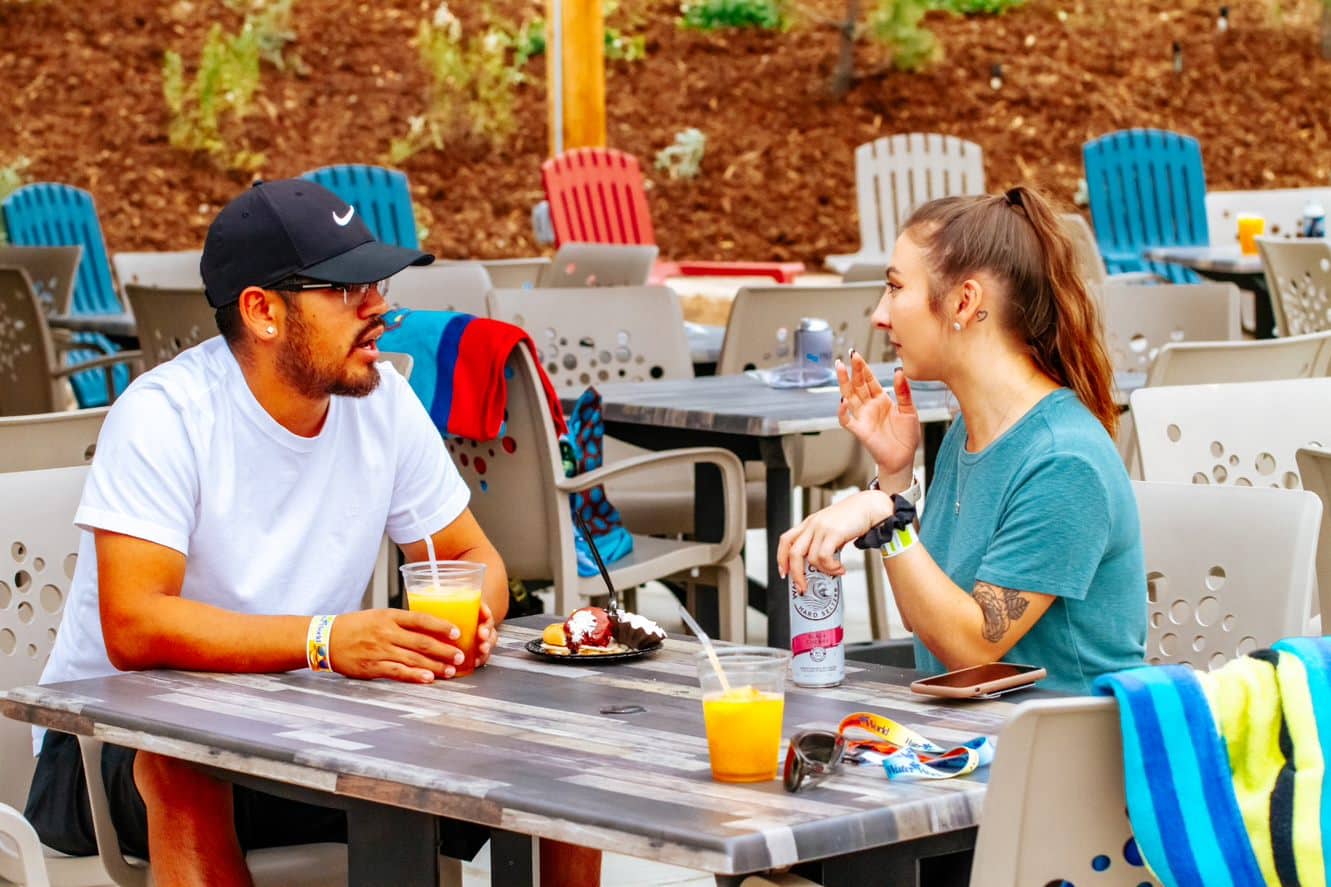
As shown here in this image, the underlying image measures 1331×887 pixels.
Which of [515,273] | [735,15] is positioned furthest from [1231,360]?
[735,15]

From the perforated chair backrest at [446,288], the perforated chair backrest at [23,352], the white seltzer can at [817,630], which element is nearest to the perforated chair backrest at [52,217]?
the perforated chair backrest at [23,352]

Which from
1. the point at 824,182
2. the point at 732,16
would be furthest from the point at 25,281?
the point at 732,16

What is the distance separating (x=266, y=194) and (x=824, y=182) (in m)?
12.3

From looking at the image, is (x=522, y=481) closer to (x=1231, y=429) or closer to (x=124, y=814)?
(x=1231, y=429)

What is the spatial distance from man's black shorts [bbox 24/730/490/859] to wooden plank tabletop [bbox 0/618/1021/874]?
0.18 m

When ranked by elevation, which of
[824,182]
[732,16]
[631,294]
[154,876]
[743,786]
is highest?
[732,16]

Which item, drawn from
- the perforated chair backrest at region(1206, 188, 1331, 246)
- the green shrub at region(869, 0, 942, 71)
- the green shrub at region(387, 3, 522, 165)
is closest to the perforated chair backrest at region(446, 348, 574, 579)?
the perforated chair backrest at region(1206, 188, 1331, 246)

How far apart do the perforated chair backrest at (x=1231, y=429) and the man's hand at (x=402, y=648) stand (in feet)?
4.63

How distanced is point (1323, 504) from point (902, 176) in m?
8.16

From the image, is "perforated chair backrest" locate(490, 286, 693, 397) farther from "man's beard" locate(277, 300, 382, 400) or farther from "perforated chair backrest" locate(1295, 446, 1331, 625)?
"perforated chair backrest" locate(1295, 446, 1331, 625)

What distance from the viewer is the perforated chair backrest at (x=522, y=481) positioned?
13.4 ft

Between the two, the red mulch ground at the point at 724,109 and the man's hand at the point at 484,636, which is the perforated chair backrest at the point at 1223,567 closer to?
the man's hand at the point at 484,636

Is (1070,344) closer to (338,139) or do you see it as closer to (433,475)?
(433,475)

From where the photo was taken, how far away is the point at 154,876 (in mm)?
2332
